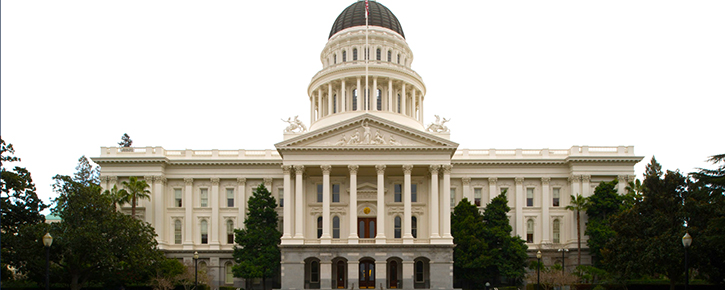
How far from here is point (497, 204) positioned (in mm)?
61625

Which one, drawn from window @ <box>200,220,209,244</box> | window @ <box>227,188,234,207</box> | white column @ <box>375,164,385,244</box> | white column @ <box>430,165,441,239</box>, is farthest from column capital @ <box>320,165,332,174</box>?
window @ <box>200,220,209,244</box>

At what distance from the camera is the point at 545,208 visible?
66.8 m

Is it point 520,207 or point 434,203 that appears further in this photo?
point 520,207

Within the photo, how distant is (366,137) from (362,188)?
6.30 meters

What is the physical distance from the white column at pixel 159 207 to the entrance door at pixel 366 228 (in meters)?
19.2

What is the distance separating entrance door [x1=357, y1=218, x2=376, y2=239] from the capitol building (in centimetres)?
9

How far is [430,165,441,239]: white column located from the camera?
5875cm

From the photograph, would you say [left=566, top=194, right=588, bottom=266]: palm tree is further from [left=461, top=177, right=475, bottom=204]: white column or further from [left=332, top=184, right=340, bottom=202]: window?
[left=332, top=184, right=340, bottom=202]: window

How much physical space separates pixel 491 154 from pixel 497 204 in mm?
8006

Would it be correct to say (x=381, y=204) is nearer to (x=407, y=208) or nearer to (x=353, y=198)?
(x=407, y=208)

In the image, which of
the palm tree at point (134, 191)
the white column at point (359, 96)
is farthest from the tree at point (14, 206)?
the white column at point (359, 96)

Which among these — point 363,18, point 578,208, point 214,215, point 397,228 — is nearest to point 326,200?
point 397,228

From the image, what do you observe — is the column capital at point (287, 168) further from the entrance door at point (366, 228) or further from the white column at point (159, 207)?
the white column at point (159, 207)

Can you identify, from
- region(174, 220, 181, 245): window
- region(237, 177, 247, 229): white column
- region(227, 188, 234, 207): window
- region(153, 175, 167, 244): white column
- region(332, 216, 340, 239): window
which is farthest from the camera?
region(227, 188, 234, 207): window
